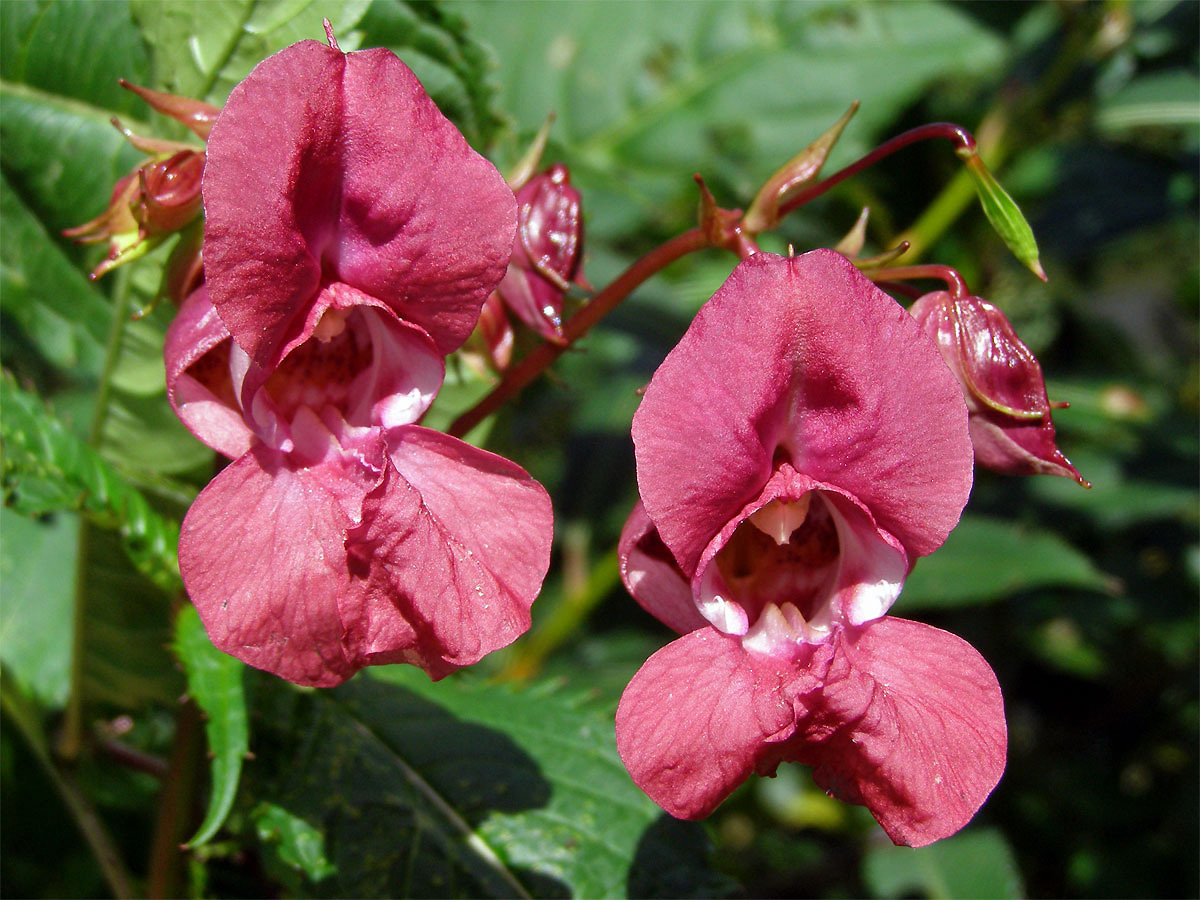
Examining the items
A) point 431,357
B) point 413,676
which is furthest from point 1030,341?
point 431,357

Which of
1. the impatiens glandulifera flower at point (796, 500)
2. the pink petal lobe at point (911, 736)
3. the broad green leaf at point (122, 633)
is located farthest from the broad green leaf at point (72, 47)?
the pink petal lobe at point (911, 736)

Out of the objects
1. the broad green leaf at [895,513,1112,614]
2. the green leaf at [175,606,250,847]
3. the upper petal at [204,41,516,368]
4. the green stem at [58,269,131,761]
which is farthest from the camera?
the broad green leaf at [895,513,1112,614]

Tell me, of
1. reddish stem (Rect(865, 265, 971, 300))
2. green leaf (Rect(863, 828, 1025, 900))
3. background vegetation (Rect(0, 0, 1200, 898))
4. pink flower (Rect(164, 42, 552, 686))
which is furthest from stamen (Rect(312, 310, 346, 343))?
green leaf (Rect(863, 828, 1025, 900))

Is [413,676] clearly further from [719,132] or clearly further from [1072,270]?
[1072,270]

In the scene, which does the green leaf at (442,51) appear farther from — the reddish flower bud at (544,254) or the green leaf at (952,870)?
the green leaf at (952,870)

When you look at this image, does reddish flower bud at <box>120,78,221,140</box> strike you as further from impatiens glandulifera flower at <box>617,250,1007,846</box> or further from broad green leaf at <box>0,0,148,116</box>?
impatiens glandulifera flower at <box>617,250,1007,846</box>

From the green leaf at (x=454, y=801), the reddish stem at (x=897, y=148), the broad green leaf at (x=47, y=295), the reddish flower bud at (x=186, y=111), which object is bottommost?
the green leaf at (x=454, y=801)

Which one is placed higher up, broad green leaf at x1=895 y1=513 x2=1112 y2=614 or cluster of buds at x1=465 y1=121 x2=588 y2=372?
cluster of buds at x1=465 y1=121 x2=588 y2=372
